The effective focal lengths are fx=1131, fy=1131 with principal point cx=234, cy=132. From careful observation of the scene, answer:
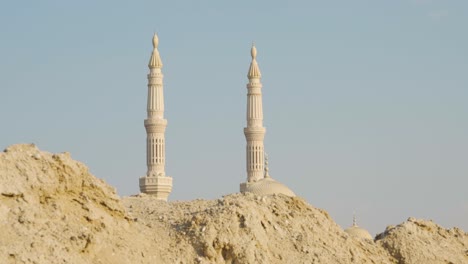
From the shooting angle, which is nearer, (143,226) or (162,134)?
(143,226)

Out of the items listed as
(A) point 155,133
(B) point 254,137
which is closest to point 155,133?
(A) point 155,133

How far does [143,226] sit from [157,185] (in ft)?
147

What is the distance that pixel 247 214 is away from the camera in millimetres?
15625

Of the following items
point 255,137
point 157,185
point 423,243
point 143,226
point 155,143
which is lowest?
point 143,226

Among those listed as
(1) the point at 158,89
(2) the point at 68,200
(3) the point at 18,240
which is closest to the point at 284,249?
(2) the point at 68,200

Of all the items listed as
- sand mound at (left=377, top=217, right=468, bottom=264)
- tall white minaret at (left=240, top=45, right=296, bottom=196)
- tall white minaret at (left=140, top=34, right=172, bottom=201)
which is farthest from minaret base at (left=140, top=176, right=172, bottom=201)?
sand mound at (left=377, top=217, right=468, bottom=264)

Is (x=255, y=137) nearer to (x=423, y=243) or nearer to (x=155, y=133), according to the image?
(x=155, y=133)

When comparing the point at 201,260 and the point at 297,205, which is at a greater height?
the point at 297,205

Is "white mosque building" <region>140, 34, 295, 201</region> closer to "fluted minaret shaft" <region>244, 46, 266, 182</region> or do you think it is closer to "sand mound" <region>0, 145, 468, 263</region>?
"fluted minaret shaft" <region>244, 46, 266, 182</region>

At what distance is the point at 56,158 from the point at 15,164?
0.68m

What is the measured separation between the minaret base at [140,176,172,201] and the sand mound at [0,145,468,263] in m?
42.6

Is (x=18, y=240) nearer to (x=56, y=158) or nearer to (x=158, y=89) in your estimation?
(x=56, y=158)

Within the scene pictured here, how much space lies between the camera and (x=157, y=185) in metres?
60.2

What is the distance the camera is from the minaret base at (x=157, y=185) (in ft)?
197
